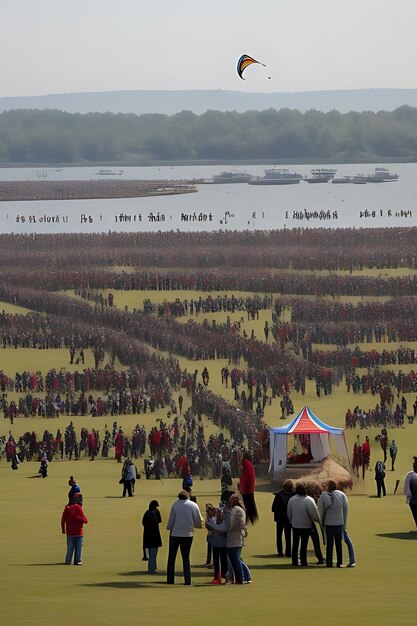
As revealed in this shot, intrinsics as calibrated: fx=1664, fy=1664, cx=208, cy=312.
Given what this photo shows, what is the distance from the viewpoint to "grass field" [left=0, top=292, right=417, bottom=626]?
635 inches

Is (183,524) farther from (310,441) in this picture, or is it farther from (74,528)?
(310,441)

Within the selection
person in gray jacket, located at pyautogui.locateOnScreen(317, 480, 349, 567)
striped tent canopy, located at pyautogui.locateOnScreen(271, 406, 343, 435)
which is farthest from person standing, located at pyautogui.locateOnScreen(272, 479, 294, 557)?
striped tent canopy, located at pyautogui.locateOnScreen(271, 406, 343, 435)

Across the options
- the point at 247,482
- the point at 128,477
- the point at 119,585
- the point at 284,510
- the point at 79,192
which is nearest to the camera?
the point at 119,585

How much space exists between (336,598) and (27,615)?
315 cm

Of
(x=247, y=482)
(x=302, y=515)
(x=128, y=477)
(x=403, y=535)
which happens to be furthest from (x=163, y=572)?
(x=128, y=477)

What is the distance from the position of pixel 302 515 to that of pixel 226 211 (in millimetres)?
126401

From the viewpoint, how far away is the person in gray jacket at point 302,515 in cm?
1905

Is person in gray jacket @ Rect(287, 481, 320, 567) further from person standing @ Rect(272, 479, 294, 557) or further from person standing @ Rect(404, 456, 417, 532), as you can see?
person standing @ Rect(404, 456, 417, 532)

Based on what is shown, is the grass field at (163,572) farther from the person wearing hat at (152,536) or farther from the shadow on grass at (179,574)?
the person wearing hat at (152,536)

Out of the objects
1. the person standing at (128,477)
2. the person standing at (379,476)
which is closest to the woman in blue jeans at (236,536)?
the person standing at (379,476)

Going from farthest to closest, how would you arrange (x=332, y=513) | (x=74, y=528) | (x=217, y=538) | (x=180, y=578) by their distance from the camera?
(x=74, y=528)
(x=332, y=513)
(x=180, y=578)
(x=217, y=538)

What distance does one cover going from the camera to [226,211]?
145000 millimetres

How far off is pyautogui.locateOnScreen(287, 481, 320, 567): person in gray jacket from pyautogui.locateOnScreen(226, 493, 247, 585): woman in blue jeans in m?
1.09

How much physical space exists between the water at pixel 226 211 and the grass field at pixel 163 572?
89.3m
